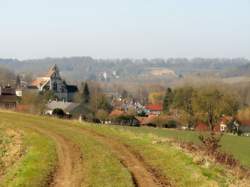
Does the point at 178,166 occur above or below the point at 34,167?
below

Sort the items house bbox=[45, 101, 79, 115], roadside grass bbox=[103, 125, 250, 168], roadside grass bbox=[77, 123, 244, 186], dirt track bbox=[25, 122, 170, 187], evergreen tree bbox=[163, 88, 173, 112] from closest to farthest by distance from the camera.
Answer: dirt track bbox=[25, 122, 170, 187] → roadside grass bbox=[77, 123, 244, 186] → roadside grass bbox=[103, 125, 250, 168] → house bbox=[45, 101, 79, 115] → evergreen tree bbox=[163, 88, 173, 112]

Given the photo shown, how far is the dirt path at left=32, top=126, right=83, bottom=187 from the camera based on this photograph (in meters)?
14.3

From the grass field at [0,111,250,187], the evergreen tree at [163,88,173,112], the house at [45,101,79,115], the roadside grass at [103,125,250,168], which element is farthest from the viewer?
the evergreen tree at [163,88,173,112]

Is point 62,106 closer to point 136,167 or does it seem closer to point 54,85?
point 54,85

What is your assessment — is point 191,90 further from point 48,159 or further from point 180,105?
point 48,159

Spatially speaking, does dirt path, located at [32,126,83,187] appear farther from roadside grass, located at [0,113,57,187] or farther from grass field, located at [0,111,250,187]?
roadside grass, located at [0,113,57,187]

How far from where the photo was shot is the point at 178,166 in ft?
56.1

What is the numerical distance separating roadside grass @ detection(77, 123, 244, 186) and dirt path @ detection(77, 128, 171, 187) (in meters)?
0.32

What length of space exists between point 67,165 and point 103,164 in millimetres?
1181

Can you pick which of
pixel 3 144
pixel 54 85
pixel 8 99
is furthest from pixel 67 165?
pixel 54 85

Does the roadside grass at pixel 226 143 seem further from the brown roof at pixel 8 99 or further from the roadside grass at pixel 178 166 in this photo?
the brown roof at pixel 8 99

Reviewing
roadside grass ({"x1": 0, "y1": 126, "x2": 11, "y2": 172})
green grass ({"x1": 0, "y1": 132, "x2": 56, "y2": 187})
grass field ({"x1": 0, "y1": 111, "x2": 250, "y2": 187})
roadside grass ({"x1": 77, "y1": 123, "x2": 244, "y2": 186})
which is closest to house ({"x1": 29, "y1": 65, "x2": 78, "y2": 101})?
roadside grass ({"x1": 0, "y1": 126, "x2": 11, "y2": 172})

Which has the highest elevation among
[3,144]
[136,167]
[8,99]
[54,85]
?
[54,85]

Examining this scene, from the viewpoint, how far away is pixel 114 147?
21.7 meters
